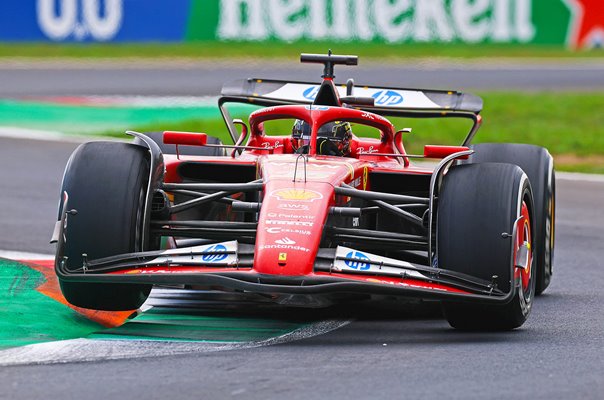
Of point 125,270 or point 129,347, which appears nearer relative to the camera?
point 129,347

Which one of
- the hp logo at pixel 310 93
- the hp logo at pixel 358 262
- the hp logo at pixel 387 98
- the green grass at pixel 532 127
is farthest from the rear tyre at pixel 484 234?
the green grass at pixel 532 127

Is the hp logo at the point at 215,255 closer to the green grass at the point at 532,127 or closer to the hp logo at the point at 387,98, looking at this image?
the hp logo at the point at 387,98

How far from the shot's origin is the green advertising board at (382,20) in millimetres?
28625

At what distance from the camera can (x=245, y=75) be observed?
1019 inches

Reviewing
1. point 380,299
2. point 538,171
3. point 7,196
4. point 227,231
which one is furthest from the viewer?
point 7,196

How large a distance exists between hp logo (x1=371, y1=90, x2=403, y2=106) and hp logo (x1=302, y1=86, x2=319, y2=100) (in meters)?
0.44

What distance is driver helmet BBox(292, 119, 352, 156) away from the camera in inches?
358

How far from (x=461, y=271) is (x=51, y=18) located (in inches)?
874

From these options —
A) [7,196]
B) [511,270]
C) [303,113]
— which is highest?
[303,113]

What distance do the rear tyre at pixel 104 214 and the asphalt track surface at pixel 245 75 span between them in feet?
48.4

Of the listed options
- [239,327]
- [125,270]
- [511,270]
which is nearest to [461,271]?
[511,270]

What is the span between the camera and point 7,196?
1317 cm

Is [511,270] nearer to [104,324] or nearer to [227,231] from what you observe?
[227,231]

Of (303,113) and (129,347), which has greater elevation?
(303,113)
